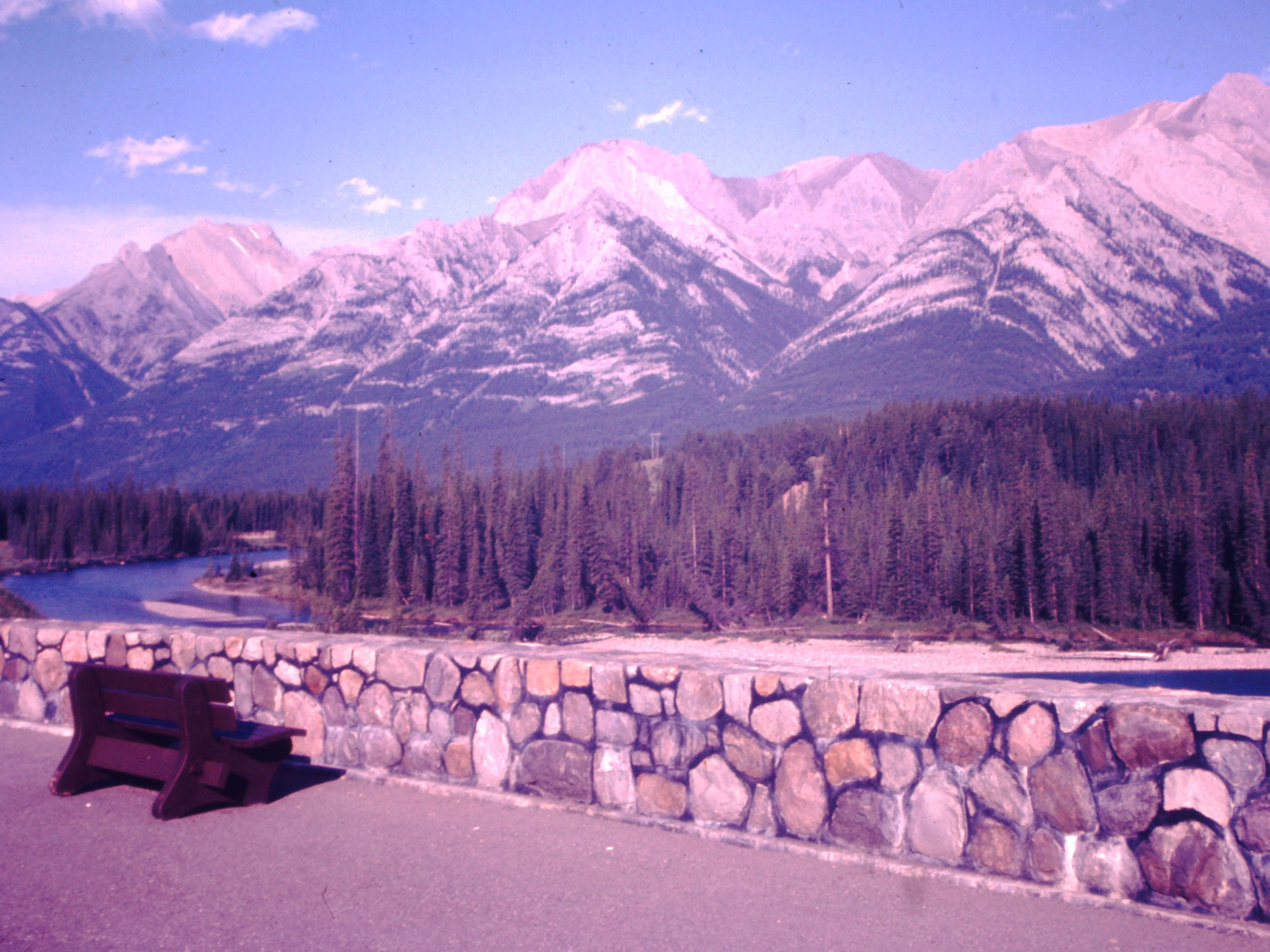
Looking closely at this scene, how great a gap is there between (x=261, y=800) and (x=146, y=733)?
49.1 inches

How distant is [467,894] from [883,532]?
71402mm

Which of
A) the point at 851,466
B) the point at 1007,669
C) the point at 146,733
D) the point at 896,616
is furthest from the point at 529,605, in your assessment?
the point at 146,733

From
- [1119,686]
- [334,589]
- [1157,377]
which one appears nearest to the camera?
[1119,686]

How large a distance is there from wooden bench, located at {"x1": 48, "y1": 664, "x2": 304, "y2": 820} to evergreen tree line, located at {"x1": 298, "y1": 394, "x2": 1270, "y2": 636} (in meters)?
55.0

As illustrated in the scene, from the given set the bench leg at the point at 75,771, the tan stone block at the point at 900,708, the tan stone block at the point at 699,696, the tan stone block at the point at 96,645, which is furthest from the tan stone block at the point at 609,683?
the tan stone block at the point at 96,645

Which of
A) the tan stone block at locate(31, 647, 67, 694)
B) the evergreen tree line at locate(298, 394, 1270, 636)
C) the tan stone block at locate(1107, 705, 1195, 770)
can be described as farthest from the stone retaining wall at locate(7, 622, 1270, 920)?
the evergreen tree line at locate(298, 394, 1270, 636)

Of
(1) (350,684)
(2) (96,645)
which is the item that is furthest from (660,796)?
(2) (96,645)

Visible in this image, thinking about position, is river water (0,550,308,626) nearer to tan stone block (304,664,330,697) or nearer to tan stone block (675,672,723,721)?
tan stone block (304,664,330,697)

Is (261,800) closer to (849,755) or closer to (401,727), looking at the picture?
(401,727)

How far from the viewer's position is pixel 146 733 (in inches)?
316

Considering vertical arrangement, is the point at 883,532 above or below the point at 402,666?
above

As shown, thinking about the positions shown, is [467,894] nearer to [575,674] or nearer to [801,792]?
[575,674]

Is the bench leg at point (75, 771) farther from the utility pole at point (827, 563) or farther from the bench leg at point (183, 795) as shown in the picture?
the utility pole at point (827, 563)

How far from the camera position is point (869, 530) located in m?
78.1
